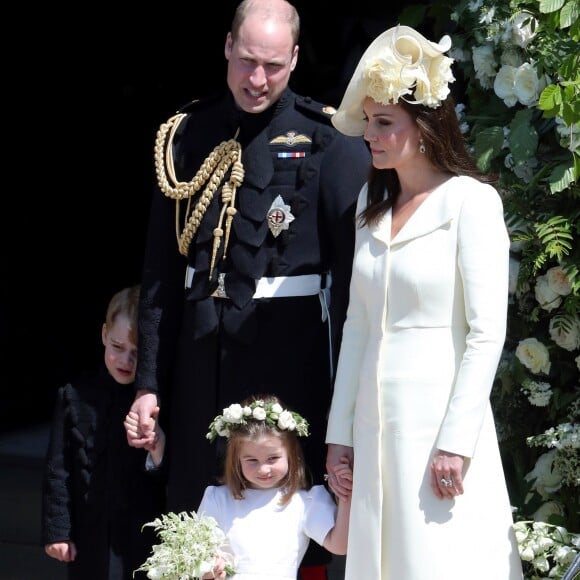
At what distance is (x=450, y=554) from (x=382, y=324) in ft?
1.71

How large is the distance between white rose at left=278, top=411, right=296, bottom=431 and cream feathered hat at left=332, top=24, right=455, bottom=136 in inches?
31.1

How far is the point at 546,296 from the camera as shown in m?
3.85

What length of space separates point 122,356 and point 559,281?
3.87 feet

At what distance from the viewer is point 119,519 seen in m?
4.02

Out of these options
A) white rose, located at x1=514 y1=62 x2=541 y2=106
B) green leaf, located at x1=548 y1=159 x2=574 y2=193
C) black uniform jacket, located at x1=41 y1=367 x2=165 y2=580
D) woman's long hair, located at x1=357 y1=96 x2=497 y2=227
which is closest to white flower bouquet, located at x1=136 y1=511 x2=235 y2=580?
black uniform jacket, located at x1=41 y1=367 x2=165 y2=580

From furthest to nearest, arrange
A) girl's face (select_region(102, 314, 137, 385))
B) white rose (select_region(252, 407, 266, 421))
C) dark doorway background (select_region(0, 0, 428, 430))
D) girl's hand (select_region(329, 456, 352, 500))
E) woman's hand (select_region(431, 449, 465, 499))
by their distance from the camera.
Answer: dark doorway background (select_region(0, 0, 428, 430)), girl's face (select_region(102, 314, 137, 385)), white rose (select_region(252, 407, 266, 421)), girl's hand (select_region(329, 456, 352, 500)), woman's hand (select_region(431, 449, 465, 499))

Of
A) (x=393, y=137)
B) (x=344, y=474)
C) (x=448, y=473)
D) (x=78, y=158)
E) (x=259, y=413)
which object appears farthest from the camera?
(x=78, y=158)

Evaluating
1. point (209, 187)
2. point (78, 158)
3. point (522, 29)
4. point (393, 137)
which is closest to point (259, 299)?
point (209, 187)

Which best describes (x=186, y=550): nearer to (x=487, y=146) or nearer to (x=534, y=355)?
(x=534, y=355)

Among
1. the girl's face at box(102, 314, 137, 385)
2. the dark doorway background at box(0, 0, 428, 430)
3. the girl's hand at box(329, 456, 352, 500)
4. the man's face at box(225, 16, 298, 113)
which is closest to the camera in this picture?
the girl's hand at box(329, 456, 352, 500)

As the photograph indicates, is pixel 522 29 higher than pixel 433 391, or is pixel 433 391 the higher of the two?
pixel 522 29

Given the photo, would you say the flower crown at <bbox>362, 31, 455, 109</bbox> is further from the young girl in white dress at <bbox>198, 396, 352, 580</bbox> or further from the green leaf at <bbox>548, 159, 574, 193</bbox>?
the young girl in white dress at <bbox>198, 396, 352, 580</bbox>

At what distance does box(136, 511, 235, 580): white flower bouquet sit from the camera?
344 centimetres

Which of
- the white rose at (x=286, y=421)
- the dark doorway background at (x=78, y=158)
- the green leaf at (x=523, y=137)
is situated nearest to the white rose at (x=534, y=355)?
the green leaf at (x=523, y=137)
